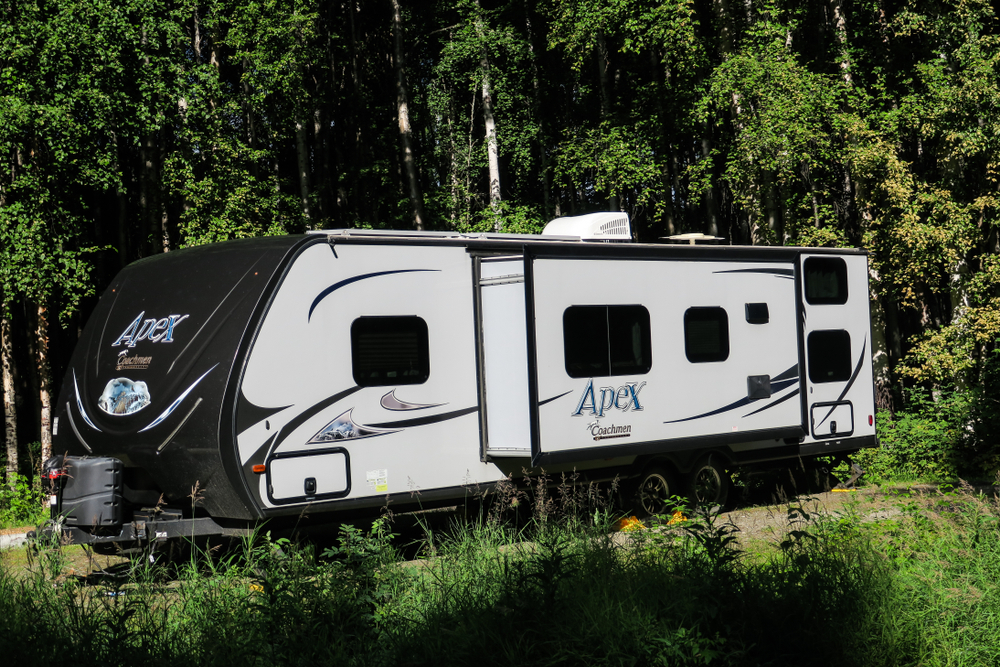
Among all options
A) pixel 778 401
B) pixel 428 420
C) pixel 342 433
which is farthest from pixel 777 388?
pixel 342 433

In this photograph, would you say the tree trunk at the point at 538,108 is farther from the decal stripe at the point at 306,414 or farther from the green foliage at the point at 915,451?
the decal stripe at the point at 306,414

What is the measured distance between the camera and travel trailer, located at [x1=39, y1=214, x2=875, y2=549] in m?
7.37

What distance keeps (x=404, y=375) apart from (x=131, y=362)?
228 centimetres

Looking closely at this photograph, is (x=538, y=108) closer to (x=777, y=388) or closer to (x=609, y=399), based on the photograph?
(x=777, y=388)

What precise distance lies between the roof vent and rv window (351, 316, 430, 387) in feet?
8.75

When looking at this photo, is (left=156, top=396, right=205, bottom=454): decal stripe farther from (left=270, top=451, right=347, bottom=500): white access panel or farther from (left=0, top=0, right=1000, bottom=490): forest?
(left=0, top=0, right=1000, bottom=490): forest

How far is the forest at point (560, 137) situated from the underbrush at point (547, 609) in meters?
7.96

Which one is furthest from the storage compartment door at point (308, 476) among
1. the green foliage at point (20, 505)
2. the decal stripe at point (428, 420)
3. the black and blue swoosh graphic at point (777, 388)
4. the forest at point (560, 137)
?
the forest at point (560, 137)

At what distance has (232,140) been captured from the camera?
1591cm

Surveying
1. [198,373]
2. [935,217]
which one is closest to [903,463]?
[935,217]

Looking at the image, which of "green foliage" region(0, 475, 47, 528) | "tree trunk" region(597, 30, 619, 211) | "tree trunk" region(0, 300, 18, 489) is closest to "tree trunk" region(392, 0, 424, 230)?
"tree trunk" region(597, 30, 619, 211)

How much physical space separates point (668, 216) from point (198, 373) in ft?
56.9

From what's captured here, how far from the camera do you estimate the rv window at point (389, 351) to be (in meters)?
7.93

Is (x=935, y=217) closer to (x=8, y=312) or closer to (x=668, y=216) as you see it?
(x=668, y=216)
